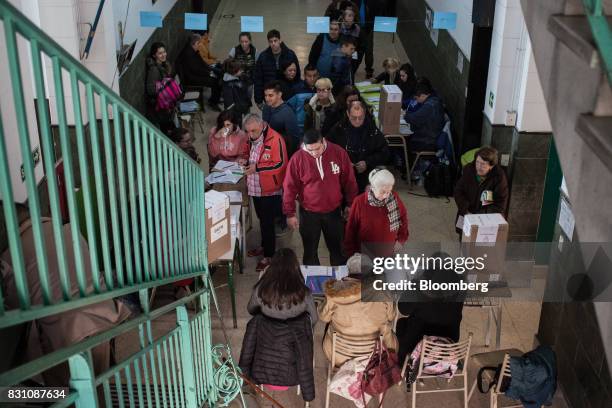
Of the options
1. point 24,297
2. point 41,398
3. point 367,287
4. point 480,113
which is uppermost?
point 24,297

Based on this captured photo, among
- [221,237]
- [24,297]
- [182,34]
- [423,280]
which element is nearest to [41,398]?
[24,297]

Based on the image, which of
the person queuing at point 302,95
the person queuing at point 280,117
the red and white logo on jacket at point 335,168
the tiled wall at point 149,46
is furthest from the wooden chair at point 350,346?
the tiled wall at point 149,46

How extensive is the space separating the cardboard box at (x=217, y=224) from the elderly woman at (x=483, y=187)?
223 centimetres

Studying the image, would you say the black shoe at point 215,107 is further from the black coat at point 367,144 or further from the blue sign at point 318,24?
the black coat at point 367,144

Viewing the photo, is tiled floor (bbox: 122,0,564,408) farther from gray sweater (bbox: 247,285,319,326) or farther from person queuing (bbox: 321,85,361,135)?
person queuing (bbox: 321,85,361,135)

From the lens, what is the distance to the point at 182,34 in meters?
13.1

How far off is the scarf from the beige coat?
892 millimetres

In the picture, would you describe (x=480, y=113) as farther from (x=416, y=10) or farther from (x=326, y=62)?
(x=416, y=10)

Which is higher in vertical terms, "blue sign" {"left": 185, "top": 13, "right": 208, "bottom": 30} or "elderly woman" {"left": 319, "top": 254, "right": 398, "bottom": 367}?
"blue sign" {"left": 185, "top": 13, "right": 208, "bottom": 30}

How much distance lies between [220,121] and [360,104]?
1.44 metres

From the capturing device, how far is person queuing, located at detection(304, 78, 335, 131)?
335 inches

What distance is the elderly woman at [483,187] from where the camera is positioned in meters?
6.48

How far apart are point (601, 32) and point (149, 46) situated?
349 inches

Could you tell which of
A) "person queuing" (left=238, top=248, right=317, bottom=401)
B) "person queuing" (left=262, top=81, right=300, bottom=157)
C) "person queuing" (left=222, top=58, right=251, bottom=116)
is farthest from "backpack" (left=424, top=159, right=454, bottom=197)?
"person queuing" (left=238, top=248, right=317, bottom=401)
